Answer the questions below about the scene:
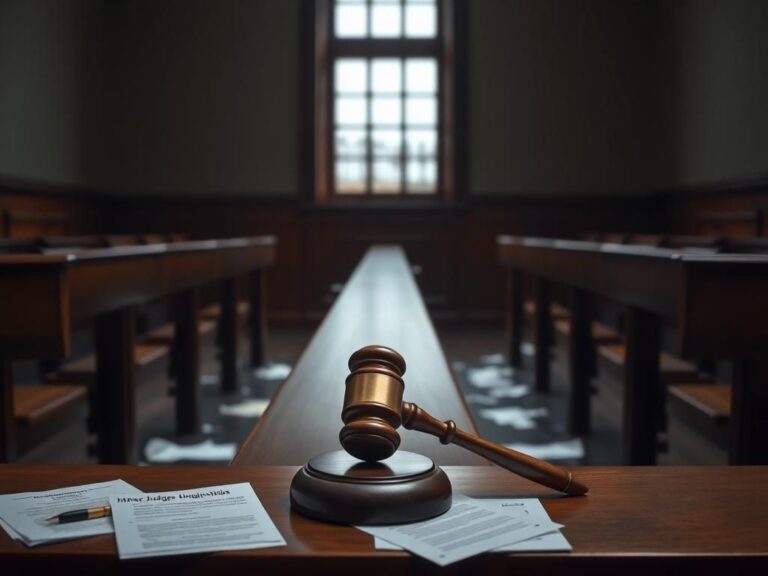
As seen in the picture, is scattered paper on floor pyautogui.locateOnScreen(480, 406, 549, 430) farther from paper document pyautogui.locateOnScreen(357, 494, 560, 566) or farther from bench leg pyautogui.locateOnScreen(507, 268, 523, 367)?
paper document pyautogui.locateOnScreen(357, 494, 560, 566)

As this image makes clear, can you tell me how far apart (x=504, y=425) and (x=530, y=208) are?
4.55m

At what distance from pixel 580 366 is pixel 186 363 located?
188 centimetres

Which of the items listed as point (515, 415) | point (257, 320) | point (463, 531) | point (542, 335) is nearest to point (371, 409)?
point (463, 531)

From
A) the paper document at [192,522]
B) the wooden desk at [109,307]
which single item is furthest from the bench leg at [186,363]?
the paper document at [192,522]

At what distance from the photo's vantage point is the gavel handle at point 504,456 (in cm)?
95

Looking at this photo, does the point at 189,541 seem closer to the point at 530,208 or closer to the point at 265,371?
the point at 265,371

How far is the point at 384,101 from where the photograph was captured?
888 centimetres

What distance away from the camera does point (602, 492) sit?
3.20 feet

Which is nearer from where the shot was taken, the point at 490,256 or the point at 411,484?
the point at 411,484

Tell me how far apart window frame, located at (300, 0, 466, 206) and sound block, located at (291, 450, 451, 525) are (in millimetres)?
7702

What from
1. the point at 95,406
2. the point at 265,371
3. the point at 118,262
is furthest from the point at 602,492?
the point at 265,371

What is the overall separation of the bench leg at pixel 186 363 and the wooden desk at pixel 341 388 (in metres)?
1.46

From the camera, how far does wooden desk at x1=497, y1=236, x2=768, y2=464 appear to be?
1.85 m

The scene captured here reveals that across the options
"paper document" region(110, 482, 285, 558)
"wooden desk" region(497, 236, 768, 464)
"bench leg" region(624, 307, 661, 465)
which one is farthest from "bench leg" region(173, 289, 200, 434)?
"paper document" region(110, 482, 285, 558)
